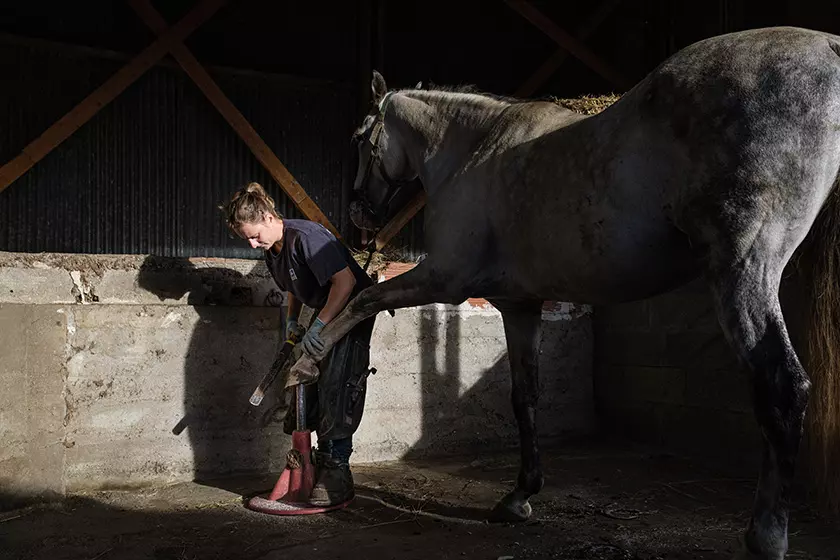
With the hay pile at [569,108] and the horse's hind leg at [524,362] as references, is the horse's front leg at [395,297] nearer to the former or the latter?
the horse's hind leg at [524,362]

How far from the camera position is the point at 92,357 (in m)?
3.59

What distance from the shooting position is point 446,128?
3.32 meters

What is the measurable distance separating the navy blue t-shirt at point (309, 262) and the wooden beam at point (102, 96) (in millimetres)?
2080

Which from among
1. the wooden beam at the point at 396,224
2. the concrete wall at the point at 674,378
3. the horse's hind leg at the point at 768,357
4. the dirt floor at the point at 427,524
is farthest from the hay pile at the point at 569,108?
the horse's hind leg at the point at 768,357

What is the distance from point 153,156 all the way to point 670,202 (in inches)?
163

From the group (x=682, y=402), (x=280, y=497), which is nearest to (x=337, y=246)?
(x=280, y=497)

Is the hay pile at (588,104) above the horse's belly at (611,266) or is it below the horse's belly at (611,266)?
above

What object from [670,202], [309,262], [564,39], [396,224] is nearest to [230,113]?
[396,224]

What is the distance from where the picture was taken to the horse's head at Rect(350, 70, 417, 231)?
3.53 metres

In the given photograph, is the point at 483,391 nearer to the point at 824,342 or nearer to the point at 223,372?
the point at 223,372

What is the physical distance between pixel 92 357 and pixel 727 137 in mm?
3015

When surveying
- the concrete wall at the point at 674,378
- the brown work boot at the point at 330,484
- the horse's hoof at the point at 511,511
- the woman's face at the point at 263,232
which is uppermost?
the woman's face at the point at 263,232

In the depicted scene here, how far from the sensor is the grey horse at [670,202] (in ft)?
6.93

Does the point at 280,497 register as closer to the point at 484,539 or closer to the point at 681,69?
the point at 484,539
